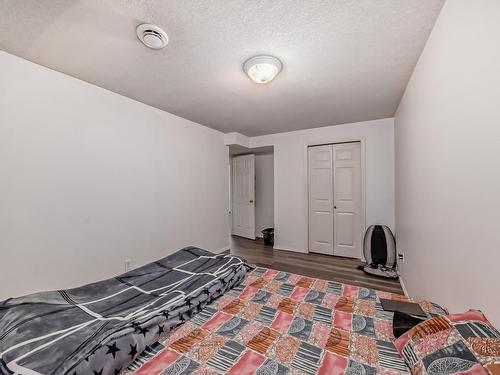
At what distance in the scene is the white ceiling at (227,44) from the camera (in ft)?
4.11

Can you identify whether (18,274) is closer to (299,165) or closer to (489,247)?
(489,247)

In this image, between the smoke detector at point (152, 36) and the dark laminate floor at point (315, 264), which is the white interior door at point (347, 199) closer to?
the dark laminate floor at point (315, 264)

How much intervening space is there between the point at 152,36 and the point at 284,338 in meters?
2.03

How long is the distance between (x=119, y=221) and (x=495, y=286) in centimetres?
293

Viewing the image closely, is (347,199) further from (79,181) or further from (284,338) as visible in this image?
(79,181)

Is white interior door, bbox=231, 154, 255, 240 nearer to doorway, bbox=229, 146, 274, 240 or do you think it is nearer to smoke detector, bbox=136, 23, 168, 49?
doorway, bbox=229, 146, 274, 240

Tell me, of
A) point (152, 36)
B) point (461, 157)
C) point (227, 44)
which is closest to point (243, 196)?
point (227, 44)

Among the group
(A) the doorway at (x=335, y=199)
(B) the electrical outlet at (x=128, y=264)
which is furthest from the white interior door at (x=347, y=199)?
(B) the electrical outlet at (x=128, y=264)

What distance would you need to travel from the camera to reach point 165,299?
4.38 feet

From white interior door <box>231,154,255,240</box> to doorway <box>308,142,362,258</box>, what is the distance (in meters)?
1.41

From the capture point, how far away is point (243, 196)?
5.09m

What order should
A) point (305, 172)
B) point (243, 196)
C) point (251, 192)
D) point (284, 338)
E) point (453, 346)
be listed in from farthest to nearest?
point (243, 196)
point (251, 192)
point (305, 172)
point (284, 338)
point (453, 346)

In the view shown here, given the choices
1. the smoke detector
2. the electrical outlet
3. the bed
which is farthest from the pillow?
the electrical outlet

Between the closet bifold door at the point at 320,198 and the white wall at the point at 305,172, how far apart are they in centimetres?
15
